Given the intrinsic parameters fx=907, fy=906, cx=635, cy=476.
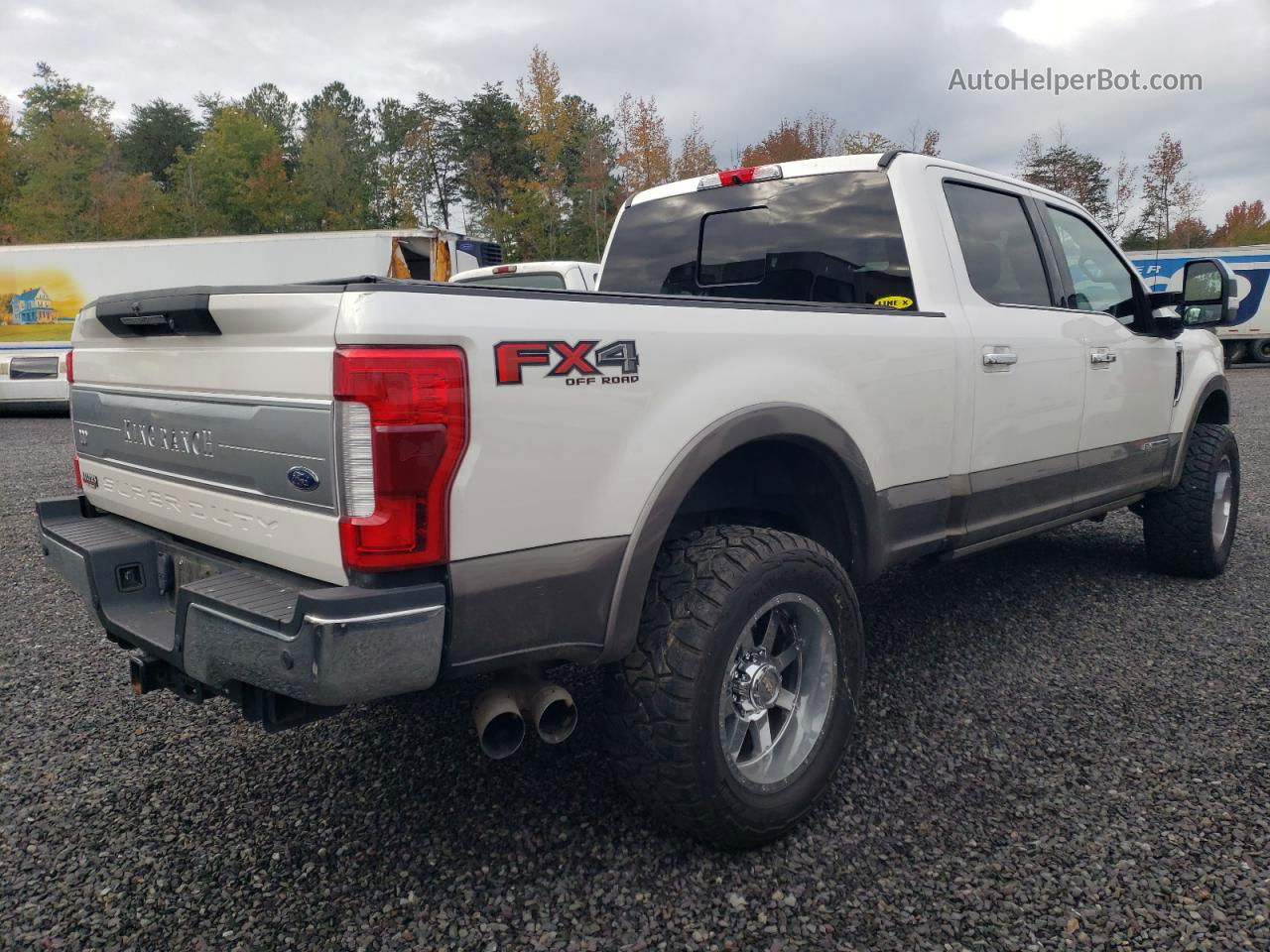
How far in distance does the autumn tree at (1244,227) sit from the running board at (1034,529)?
142ft

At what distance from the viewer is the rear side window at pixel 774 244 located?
3.29 metres

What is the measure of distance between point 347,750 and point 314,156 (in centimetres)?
4911

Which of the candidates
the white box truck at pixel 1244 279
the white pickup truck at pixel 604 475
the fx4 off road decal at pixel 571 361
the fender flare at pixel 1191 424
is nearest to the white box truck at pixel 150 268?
the fender flare at pixel 1191 424

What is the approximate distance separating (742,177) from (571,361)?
2.05 m

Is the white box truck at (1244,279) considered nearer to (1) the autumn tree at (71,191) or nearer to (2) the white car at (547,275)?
(2) the white car at (547,275)

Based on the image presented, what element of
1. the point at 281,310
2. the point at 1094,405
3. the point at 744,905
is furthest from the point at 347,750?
the point at 1094,405

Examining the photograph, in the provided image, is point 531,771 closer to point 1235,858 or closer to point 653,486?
point 653,486

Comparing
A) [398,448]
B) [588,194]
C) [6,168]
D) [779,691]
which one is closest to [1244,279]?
[588,194]

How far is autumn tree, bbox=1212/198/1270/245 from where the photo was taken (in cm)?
4025

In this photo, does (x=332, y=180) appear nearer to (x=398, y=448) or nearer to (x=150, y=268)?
(x=150, y=268)

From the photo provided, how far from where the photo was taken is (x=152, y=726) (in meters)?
3.15

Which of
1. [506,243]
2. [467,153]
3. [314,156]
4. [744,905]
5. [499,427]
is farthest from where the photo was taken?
[314,156]

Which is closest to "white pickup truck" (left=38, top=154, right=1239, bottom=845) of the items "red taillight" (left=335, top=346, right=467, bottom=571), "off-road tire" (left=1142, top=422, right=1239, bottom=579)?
"red taillight" (left=335, top=346, right=467, bottom=571)

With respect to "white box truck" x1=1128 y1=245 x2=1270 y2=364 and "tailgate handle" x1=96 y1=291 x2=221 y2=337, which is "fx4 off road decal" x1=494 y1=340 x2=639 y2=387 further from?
"white box truck" x1=1128 y1=245 x2=1270 y2=364
